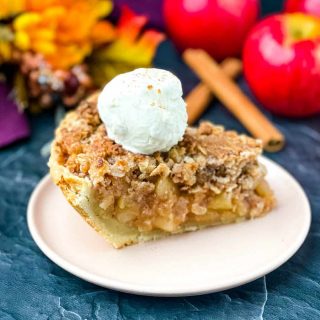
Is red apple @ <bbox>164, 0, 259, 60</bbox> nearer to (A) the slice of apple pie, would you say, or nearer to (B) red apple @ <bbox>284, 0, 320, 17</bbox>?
(B) red apple @ <bbox>284, 0, 320, 17</bbox>

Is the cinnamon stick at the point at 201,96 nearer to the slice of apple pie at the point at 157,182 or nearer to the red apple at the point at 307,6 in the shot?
the red apple at the point at 307,6

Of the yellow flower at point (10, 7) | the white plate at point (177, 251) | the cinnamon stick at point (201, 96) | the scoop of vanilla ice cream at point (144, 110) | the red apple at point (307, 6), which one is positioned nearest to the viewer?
the white plate at point (177, 251)

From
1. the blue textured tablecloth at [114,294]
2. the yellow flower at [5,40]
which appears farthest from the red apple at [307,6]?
the yellow flower at [5,40]

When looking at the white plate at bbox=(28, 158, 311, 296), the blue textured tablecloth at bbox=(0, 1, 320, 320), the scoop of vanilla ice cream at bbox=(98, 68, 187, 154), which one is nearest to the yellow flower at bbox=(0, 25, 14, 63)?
the blue textured tablecloth at bbox=(0, 1, 320, 320)

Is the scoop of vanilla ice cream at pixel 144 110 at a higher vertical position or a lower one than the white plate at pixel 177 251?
higher

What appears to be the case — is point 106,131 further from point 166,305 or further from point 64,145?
point 166,305
